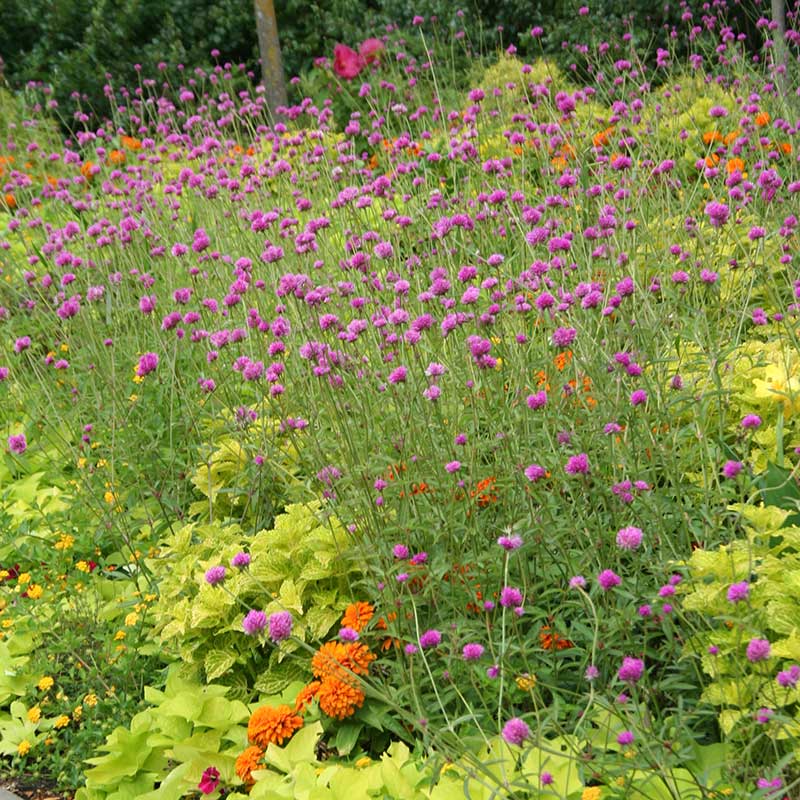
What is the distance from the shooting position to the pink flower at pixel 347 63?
9352 millimetres

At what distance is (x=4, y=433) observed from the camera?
491 centimetres

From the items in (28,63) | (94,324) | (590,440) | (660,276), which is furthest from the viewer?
(28,63)

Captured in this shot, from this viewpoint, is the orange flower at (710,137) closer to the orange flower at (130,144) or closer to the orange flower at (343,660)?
the orange flower at (343,660)

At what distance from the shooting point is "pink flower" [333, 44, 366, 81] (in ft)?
30.7

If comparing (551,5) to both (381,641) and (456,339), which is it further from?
(381,641)

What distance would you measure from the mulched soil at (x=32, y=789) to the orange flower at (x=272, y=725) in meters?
0.65

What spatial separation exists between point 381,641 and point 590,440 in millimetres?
783

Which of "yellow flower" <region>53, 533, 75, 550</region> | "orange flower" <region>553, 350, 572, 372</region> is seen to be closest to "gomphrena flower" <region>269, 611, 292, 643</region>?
"orange flower" <region>553, 350, 572, 372</region>

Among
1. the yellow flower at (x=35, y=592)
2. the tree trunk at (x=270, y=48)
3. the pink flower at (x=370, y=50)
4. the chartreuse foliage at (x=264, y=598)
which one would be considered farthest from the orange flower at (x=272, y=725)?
the pink flower at (x=370, y=50)

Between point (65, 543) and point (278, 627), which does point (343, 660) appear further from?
point (65, 543)

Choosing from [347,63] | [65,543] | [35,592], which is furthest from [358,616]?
[347,63]

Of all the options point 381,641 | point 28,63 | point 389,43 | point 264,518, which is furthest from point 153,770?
point 28,63

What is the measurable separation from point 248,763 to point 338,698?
0.27m

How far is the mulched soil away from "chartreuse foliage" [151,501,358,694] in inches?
19.6
